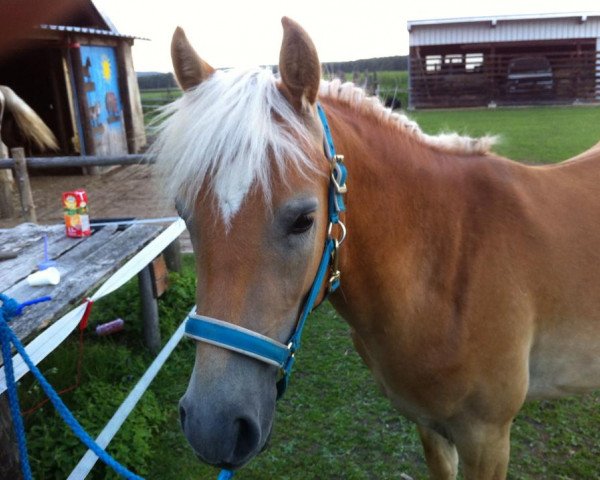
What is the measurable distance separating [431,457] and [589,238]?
1243mm

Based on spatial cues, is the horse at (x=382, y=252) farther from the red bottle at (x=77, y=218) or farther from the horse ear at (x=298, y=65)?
the red bottle at (x=77, y=218)

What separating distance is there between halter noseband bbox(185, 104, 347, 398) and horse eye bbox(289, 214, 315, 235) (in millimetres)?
117

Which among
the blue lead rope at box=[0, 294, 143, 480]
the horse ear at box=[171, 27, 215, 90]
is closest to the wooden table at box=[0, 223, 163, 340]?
the blue lead rope at box=[0, 294, 143, 480]

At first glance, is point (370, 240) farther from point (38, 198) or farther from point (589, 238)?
point (38, 198)

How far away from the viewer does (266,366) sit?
1401 mm

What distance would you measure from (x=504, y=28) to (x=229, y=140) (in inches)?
997

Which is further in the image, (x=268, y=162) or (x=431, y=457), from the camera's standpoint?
(x=431, y=457)

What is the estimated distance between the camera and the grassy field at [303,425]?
9.41 ft

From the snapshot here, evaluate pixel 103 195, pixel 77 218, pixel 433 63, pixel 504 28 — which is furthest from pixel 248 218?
pixel 504 28

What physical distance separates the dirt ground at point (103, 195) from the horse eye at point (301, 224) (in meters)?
4.95

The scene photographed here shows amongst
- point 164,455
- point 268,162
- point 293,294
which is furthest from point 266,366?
point 164,455

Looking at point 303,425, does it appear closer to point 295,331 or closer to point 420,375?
point 420,375

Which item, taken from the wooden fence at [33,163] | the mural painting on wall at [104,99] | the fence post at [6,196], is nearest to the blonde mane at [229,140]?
the wooden fence at [33,163]

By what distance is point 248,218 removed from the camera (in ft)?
4.42
